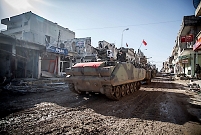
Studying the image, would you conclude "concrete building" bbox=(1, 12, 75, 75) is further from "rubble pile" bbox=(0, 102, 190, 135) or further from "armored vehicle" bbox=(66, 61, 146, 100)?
"rubble pile" bbox=(0, 102, 190, 135)

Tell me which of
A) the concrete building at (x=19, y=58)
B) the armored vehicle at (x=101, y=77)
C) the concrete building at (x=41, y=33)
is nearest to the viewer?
the armored vehicle at (x=101, y=77)

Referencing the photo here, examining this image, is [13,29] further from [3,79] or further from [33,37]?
[3,79]

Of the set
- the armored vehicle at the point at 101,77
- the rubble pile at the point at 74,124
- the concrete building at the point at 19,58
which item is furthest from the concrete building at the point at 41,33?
the rubble pile at the point at 74,124

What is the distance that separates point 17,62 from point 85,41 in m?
13.2

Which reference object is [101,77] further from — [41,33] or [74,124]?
[41,33]

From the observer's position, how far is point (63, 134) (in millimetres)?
2844

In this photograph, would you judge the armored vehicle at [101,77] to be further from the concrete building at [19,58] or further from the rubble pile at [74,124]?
the concrete building at [19,58]

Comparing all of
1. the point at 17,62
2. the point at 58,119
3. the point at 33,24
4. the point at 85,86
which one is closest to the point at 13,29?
the point at 33,24

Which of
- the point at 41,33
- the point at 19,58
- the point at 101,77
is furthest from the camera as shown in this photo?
the point at 41,33

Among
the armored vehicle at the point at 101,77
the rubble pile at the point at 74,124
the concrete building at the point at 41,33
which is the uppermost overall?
the concrete building at the point at 41,33

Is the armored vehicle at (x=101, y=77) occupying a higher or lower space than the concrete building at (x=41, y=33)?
lower

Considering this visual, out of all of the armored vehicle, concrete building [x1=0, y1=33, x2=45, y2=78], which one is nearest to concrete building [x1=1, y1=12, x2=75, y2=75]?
concrete building [x1=0, y1=33, x2=45, y2=78]

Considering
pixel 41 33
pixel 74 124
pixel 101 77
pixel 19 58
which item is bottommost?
pixel 74 124

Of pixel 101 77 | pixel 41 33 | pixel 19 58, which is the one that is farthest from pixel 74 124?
pixel 41 33
